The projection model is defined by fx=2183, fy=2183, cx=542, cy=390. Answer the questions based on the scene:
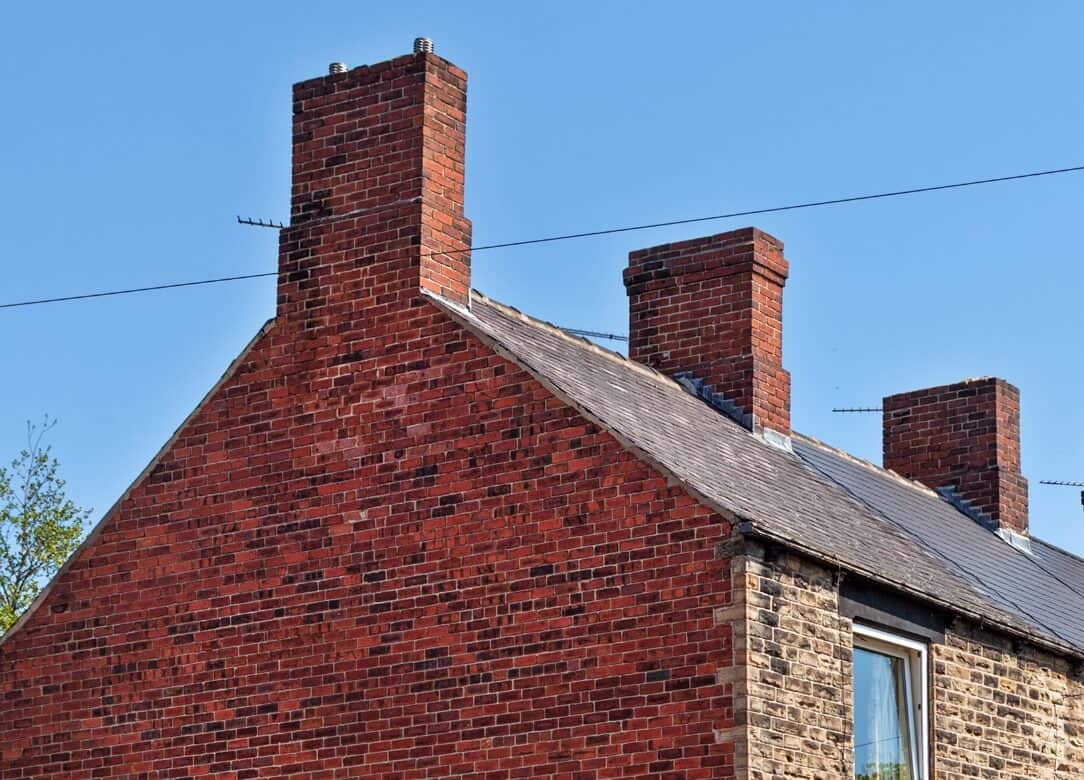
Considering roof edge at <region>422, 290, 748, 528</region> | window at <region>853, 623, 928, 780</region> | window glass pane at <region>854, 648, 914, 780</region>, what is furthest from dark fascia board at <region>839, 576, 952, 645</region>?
roof edge at <region>422, 290, 748, 528</region>

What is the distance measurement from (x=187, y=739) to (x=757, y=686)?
544 cm

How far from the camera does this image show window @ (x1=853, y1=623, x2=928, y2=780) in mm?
18484

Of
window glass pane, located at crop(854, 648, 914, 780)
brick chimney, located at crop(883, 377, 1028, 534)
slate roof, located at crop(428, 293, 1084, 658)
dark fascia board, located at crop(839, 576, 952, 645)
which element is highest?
brick chimney, located at crop(883, 377, 1028, 534)

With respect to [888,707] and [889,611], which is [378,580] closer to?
[889,611]

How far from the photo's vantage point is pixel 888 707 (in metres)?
18.9

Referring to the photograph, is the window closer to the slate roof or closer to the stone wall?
the stone wall

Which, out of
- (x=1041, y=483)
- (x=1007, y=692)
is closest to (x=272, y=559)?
→ (x=1007, y=692)

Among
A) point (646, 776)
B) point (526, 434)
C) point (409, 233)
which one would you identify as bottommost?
point (646, 776)

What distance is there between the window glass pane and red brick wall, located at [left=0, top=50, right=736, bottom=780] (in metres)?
2.24

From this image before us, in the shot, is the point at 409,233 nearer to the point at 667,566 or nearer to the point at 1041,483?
the point at 667,566

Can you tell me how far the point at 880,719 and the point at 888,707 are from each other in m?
0.19

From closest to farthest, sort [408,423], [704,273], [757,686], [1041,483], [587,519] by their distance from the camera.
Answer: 1. [757,686]
2. [587,519]
3. [408,423]
4. [704,273]
5. [1041,483]

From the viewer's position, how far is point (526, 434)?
1833cm

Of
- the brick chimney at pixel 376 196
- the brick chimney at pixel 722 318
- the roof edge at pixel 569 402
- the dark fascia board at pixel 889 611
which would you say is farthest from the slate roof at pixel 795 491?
the brick chimney at pixel 376 196
